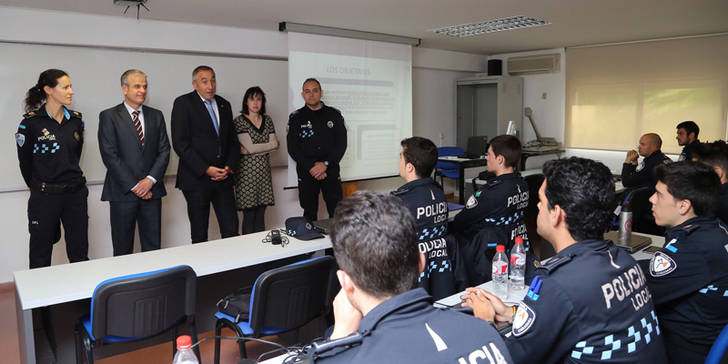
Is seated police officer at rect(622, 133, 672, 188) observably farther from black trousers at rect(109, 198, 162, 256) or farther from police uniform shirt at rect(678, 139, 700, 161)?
black trousers at rect(109, 198, 162, 256)

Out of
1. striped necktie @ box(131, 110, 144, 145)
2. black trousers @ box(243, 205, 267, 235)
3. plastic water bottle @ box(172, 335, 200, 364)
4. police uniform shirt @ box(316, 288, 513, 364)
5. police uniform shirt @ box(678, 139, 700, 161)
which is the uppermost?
striped necktie @ box(131, 110, 144, 145)

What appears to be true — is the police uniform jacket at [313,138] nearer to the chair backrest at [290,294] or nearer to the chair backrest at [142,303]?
the chair backrest at [290,294]

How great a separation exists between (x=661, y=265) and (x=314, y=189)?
3640mm

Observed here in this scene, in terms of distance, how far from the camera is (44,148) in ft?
11.6

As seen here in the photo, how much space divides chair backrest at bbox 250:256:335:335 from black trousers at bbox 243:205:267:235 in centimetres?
247

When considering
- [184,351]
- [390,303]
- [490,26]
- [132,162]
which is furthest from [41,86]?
[490,26]

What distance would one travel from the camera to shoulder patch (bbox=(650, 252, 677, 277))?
1.85m

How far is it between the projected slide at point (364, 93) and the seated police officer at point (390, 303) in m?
4.29

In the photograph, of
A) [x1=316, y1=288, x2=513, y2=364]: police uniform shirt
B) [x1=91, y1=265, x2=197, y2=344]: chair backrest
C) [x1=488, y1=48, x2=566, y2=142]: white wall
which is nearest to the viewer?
[x1=316, y1=288, x2=513, y2=364]: police uniform shirt

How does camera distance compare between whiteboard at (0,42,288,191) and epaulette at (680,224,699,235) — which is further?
whiteboard at (0,42,288,191)

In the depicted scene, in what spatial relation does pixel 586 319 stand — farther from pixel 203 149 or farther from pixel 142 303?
pixel 203 149

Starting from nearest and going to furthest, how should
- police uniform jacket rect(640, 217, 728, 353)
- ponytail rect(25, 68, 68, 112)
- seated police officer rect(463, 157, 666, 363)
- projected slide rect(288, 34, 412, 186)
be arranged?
seated police officer rect(463, 157, 666, 363) → police uniform jacket rect(640, 217, 728, 353) → ponytail rect(25, 68, 68, 112) → projected slide rect(288, 34, 412, 186)

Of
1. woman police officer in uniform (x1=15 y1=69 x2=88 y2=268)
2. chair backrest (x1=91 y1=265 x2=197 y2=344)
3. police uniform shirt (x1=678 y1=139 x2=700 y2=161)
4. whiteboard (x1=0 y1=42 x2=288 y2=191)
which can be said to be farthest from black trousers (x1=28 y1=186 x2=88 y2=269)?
police uniform shirt (x1=678 y1=139 x2=700 y2=161)

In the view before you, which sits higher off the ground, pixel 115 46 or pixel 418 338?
pixel 115 46
